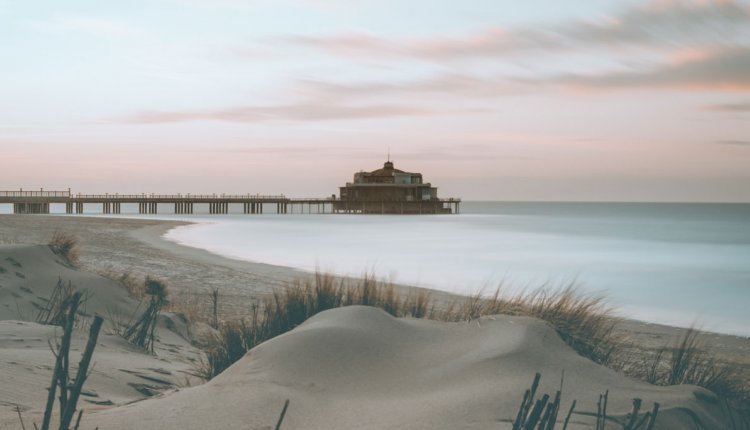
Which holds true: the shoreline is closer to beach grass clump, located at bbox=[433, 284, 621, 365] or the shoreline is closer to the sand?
beach grass clump, located at bbox=[433, 284, 621, 365]

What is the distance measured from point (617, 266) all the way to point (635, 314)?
1500cm

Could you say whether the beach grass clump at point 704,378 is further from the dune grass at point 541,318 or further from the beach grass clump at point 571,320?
the beach grass clump at point 571,320

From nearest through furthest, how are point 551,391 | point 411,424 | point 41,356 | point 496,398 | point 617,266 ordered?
1. point 411,424
2. point 496,398
3. point 551,391
4. point 41,356
5. point 617,266

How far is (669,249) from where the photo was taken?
43.0 metres

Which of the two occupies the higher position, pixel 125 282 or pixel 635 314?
pixel 125 282

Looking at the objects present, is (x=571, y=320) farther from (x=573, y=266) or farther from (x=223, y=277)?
(x=573, y=266)

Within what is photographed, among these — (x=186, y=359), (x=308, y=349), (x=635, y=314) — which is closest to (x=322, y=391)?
(x=308, y=349)

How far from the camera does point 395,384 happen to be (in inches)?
179

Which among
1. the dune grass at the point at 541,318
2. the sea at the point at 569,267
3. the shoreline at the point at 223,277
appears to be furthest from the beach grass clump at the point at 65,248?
the dune grass at the point at 541,318

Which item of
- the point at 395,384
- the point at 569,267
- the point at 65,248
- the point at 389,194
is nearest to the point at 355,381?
the point at 395,384

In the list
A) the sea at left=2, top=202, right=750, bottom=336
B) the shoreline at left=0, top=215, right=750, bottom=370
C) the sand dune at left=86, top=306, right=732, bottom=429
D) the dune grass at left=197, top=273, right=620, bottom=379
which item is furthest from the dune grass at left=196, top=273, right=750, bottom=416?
the sea at left=2, top=202, right=750, bottom=336

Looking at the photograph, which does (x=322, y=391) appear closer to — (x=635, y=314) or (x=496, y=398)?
(x=496, y=398)

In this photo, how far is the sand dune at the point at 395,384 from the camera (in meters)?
3.87

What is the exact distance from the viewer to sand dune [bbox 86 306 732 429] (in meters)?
3.87
